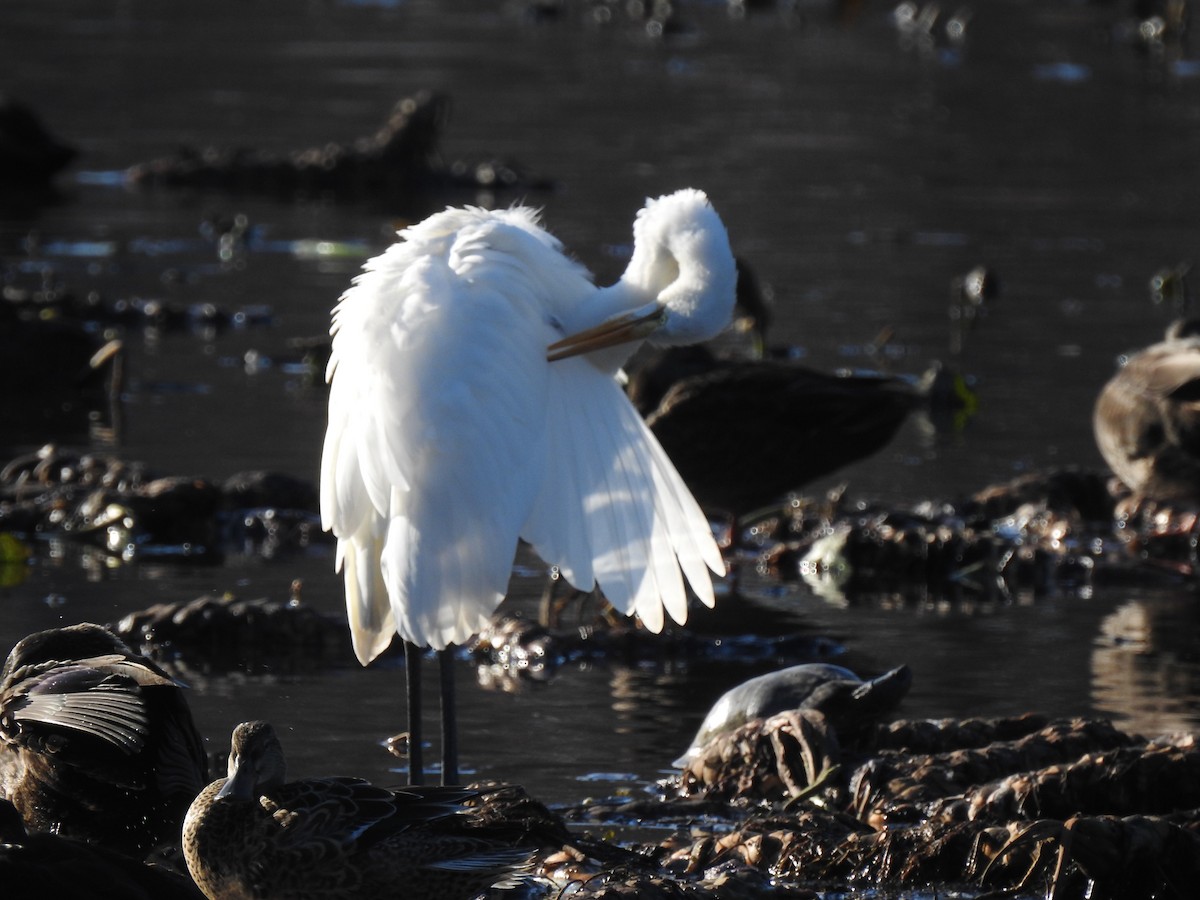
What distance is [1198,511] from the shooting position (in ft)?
36.6

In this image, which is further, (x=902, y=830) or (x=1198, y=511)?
(x=1198, y=511)

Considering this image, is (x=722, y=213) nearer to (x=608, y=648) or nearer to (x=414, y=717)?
(x=608, y=648)

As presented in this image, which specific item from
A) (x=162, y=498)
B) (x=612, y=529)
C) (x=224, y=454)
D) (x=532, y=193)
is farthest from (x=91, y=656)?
(x=532, y=193)

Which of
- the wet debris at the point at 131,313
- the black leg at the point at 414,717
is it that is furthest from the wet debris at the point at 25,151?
the black leg at the point at 414,717

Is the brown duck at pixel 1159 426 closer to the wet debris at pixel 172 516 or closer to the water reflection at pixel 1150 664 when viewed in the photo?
the water reflection at pixel 1150 664

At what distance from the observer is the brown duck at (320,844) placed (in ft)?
18.3

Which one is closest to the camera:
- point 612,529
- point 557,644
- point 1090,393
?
point 612,529

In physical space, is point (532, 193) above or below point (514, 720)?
above

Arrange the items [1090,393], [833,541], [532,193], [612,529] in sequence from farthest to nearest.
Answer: [532,193]
[1090,393]
[833,541]
[612,529]

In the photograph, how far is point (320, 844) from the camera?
5586mm

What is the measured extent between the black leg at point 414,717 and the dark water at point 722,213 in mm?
404

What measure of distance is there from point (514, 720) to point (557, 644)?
36.1 inches

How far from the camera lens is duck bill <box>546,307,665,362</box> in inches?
292

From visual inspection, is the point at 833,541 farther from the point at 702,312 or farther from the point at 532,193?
the point at 532,193
